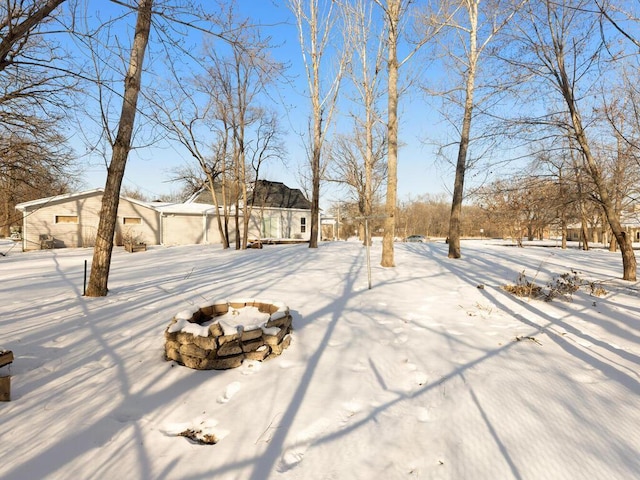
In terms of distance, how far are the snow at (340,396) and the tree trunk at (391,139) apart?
3624mm

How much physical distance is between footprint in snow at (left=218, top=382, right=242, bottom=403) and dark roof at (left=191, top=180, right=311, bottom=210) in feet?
71.9

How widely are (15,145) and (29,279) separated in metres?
5.27

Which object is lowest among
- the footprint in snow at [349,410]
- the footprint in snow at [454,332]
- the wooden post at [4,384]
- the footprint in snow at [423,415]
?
the footprint in snow at [349,410]

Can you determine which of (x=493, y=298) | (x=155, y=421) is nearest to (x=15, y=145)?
(x=155, y=421)

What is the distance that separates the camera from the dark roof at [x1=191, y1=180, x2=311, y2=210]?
25.1 meters

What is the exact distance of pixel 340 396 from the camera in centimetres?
271

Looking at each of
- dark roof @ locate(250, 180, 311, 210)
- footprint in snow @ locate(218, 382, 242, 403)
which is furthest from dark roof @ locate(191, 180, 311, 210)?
footprint in snow @ locate(218, 382, 242, 403)

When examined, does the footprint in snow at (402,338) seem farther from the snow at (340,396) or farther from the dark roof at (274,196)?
the dark roof at (274,196)

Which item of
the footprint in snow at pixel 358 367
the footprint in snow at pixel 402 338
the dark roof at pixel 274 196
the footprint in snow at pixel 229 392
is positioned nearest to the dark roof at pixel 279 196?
the dark roof at pixel 274 196

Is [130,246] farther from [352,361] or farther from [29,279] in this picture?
[352,361]

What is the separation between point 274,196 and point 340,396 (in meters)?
24.5

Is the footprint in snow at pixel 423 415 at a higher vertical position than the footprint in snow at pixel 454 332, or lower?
lower

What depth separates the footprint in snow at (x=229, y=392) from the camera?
2678 millimetres

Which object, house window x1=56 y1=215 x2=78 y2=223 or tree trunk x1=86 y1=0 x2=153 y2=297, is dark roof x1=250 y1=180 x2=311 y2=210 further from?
tree trunk x1=86 y1=0 x2=153 y2=297
